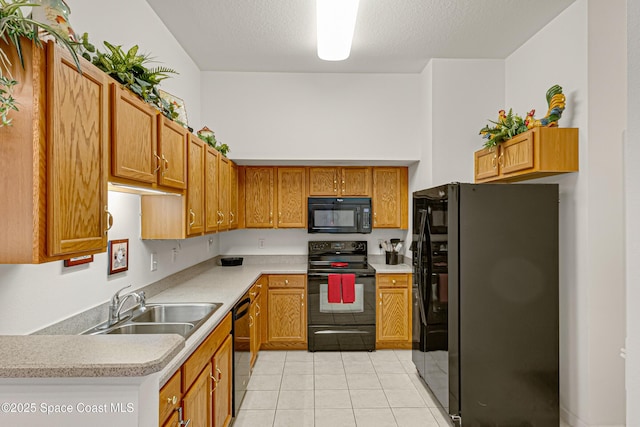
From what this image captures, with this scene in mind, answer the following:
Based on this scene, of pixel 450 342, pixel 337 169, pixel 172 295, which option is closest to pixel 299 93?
pixel 337 169

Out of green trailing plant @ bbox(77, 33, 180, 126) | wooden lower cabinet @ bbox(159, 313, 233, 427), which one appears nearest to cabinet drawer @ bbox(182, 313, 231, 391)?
wooden lower cabinet @ bbox(159, 313, 233, 427)

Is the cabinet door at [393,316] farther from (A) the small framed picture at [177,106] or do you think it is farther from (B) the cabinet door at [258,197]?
(A) the small framed picture at [177,106]

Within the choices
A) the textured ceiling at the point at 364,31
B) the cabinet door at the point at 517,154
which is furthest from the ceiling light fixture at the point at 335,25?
the cabinet door at the point at 517,154

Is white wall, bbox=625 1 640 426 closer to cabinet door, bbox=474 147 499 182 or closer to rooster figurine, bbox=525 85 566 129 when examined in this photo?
rooster figurine, bbox=525 85 566 129

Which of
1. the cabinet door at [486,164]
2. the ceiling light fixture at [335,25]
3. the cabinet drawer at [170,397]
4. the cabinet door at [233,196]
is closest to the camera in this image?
the cabinet drawer at [170,397]

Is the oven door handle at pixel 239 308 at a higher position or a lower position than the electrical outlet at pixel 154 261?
lower

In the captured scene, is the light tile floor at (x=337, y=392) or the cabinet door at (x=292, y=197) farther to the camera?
the cabinet door at (x=292, y=197)

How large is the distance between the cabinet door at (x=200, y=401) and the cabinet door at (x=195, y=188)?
0.97m

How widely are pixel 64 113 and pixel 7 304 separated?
777 mm

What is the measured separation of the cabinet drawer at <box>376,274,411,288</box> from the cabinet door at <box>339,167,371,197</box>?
0.97m

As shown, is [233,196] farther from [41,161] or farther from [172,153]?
[41,161]

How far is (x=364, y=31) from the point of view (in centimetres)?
316

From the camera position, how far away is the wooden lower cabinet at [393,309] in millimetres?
4016

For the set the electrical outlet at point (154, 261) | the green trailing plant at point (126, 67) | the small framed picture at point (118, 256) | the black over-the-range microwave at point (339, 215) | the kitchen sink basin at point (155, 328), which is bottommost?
the kitchen sink basin at point (155, 328)
